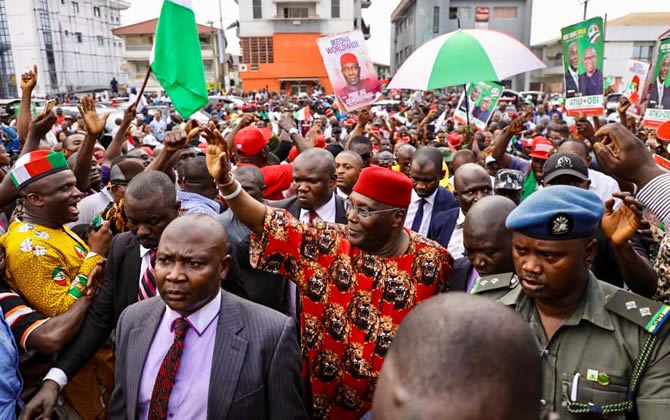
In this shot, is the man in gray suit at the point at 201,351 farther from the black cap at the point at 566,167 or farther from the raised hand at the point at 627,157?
the black cap at the point at 566,167

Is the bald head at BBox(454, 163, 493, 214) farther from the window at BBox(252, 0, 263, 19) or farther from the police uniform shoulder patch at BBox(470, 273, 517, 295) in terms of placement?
the window at BBox(252, 0, 263, 19)

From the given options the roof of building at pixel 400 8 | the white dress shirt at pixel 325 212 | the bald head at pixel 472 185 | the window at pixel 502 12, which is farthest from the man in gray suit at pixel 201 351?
the roof of building at pixel 400 8

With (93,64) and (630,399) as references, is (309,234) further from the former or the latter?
(93,64)

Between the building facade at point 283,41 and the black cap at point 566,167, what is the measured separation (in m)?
44.1

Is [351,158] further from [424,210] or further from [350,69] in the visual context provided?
[350,69]

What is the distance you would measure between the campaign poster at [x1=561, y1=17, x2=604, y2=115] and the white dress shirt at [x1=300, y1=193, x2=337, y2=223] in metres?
3.97

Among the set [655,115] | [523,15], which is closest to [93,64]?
[523,15]

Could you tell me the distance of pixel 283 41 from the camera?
4728 cm

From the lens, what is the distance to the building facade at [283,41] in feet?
155

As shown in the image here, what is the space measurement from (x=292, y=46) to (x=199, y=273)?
47.5m

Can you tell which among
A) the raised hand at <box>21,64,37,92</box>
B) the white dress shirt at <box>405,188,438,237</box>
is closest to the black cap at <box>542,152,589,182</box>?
the white dress shirt at <box>405,188,438,237</box>

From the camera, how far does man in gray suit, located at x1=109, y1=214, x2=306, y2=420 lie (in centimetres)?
217

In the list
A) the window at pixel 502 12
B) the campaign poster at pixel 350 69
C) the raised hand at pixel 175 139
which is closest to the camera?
the raised hand at pixel 175 139

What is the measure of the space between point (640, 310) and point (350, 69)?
6.49 metres
